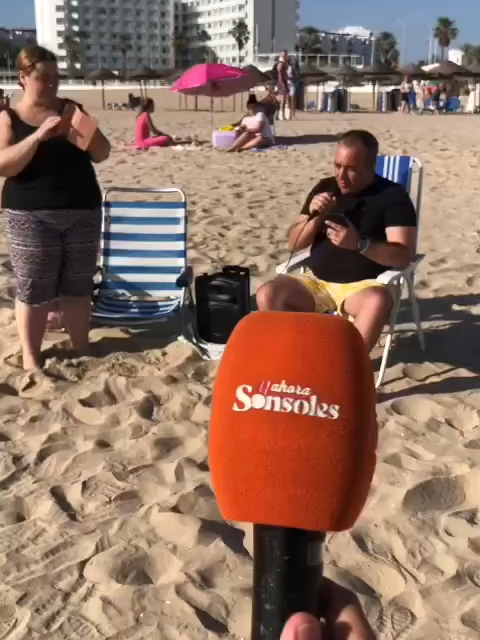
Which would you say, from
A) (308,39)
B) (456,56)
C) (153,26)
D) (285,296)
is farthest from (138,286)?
(153,26)

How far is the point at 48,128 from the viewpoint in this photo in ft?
11.4

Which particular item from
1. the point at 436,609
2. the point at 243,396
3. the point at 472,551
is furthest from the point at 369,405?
the point at 472,551

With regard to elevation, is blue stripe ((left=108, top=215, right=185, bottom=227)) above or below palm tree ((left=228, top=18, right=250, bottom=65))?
below

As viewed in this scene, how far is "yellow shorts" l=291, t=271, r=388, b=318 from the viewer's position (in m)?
3.83

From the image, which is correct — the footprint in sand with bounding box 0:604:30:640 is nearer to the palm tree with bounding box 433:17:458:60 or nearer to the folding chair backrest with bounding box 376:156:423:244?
the folding chair backrest with bounding box 376:156:423:244

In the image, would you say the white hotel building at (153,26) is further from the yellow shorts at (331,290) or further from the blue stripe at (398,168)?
the yellow shorts at (331,290)

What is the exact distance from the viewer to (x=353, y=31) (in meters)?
157

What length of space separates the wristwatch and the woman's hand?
4.74 ft

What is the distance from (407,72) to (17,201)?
31.8m

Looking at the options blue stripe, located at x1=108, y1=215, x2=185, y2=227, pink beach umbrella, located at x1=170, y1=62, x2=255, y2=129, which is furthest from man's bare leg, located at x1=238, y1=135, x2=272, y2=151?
blue stripe, located at x1=108, y1=215, x2=185, y2=227

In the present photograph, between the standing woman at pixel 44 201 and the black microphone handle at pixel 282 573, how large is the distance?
2.90m

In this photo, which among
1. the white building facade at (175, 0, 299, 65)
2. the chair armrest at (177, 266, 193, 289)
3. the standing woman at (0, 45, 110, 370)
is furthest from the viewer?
the white building facade at (175, 0, 299, 65)

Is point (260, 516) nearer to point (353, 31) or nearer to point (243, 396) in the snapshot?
point (243, 396)

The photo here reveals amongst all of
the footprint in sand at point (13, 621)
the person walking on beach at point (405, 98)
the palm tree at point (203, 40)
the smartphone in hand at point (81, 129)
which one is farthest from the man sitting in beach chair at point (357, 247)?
the palm tree at point (203, 40)
